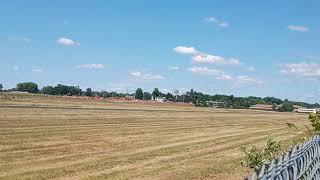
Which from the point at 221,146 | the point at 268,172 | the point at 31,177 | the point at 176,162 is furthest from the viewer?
the point at 221,146

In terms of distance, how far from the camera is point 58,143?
2930 centimetres

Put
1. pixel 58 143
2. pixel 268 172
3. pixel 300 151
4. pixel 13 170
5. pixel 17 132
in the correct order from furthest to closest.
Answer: pixel 17 132
pixel 58 143
pixel 13 170
pixel 300 151
pixel 268 172

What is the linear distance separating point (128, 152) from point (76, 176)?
27.4 feet

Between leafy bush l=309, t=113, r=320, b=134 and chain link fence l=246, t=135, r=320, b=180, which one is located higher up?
leafy bush l=309, t=113, r=320, b=134

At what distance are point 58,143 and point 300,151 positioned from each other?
822 inches

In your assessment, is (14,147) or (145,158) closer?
(145,158)

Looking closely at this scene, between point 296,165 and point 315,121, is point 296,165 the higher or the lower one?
the lower one

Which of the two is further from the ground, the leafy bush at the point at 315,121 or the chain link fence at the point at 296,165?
the leafy bush at the point at 315,121

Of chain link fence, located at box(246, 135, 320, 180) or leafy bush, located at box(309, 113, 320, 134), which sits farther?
leafy bush, located at box(309, 113, 320, 134)

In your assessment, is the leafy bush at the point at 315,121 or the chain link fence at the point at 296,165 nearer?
the chain link fence at the point at 296,165

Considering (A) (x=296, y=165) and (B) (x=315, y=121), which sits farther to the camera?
(B) (x=315, y=121)

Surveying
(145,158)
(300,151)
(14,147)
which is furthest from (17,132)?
(300,151)

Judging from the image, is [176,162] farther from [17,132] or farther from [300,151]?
[17,132]

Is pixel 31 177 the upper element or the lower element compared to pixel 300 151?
lower
